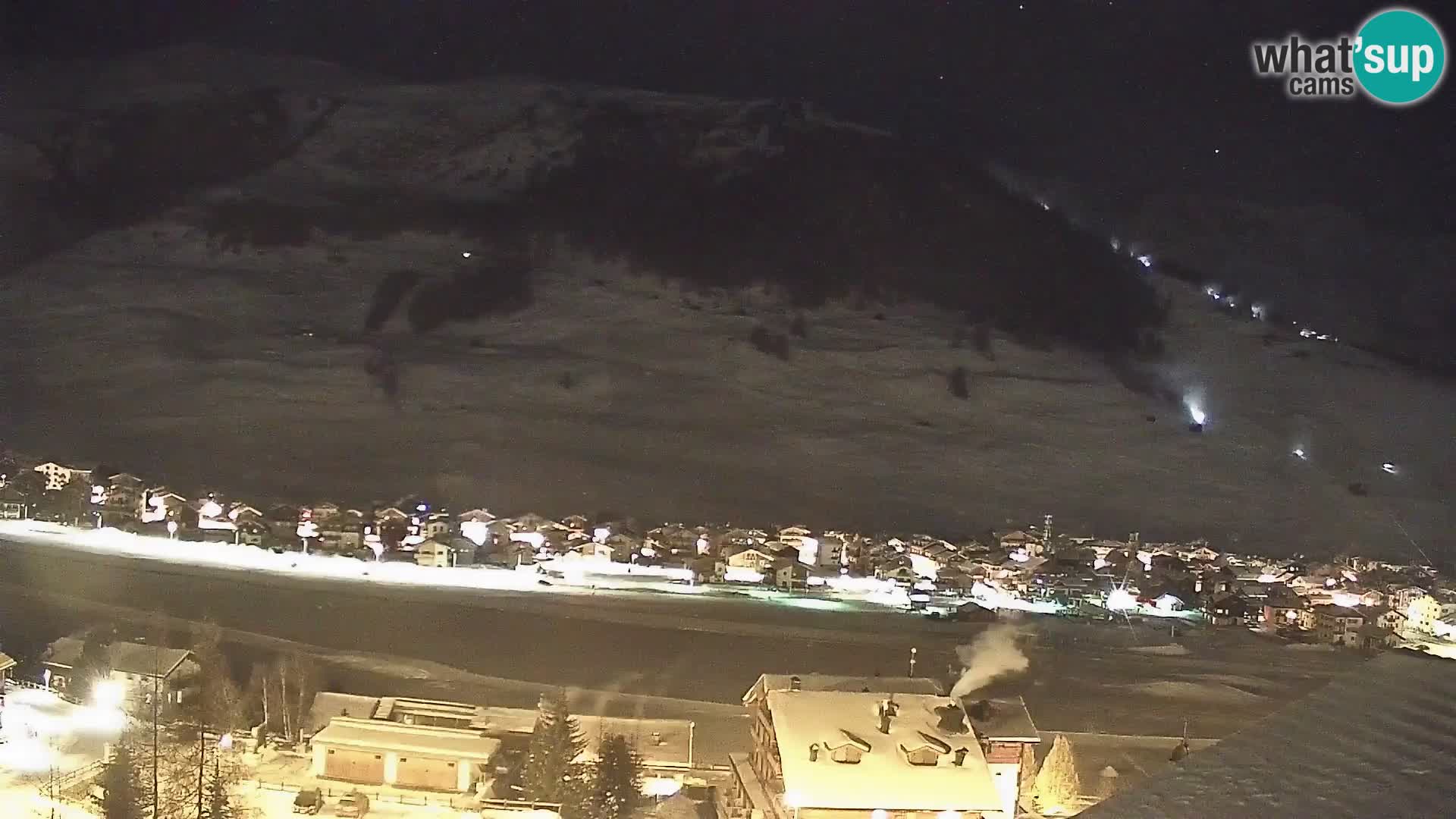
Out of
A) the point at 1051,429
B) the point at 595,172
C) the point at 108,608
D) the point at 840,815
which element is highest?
the point at 595,172

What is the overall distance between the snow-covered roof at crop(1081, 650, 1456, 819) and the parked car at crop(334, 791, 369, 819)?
331 cm

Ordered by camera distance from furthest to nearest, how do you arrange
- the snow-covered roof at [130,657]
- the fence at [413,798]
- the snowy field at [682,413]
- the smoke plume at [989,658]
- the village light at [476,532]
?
the snowy field at [682,413]
the village light at [476,532]
the smoke plume at [989,658]
the snow-covered roof at [130,657]
the fence at [413,798]

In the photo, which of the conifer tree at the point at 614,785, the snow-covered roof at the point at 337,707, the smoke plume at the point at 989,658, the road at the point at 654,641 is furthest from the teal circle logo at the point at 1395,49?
the snow-covered roof at the point at 337,707

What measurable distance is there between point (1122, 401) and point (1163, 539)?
461cm

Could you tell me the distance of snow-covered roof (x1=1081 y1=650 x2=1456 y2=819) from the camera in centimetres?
110

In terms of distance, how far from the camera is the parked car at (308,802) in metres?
3.92

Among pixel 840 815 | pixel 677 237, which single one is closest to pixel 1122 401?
pixel 677 237

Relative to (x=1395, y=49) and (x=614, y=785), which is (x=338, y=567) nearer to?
(x=614, y=785)

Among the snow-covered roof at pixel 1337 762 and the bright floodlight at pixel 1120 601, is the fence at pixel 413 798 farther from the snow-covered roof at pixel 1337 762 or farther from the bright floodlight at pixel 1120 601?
the bright floodlight at pixel 1120 601

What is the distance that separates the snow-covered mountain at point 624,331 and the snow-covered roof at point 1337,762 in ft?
27.7

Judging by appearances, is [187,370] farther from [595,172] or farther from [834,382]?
[595,172]

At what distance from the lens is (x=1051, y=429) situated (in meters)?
13.2

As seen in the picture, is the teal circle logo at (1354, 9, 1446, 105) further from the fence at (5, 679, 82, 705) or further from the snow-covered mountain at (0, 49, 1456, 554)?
the fence at (5, 679, 82, 705)

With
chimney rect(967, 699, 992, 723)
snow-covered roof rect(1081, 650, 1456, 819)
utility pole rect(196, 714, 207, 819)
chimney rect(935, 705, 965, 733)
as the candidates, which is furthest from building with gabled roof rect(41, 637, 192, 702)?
snow-covered roof rect(1081, 650, 1456, 819)
